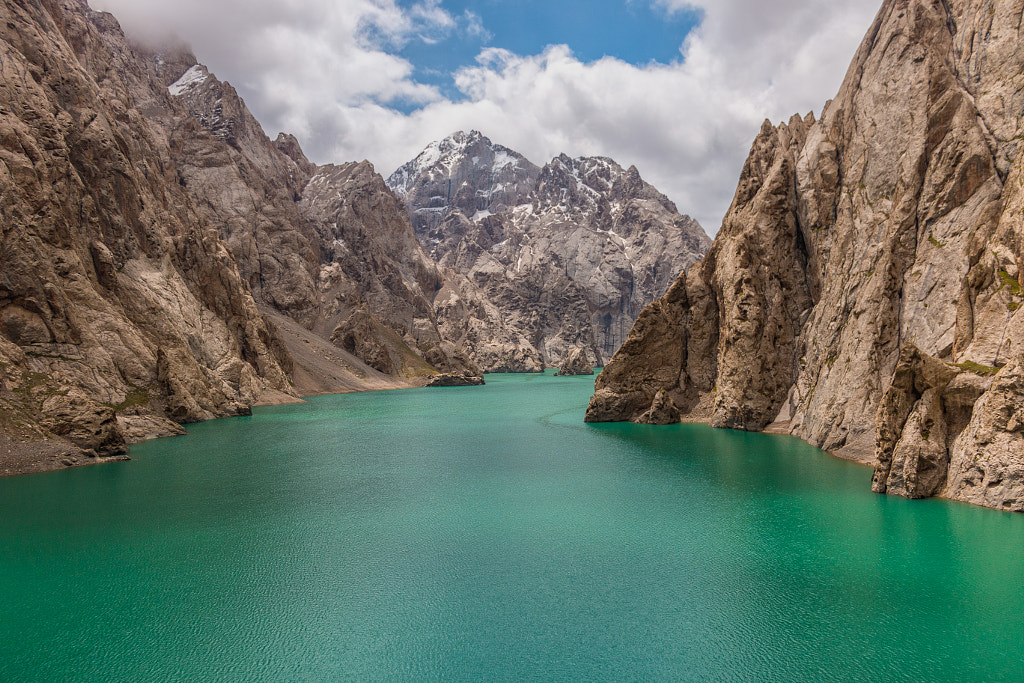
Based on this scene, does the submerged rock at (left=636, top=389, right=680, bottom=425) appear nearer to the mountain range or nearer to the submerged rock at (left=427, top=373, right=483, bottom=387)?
the mountain range

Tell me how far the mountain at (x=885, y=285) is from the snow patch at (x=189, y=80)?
487 ft

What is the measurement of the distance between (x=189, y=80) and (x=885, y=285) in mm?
173141

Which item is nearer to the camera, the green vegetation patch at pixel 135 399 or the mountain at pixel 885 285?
the mountain at pixel 885 285

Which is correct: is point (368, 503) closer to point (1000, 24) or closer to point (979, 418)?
point (979, 418)

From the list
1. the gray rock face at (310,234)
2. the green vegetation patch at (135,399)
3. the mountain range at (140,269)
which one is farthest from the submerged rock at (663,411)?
the gray rock face at (310,234)

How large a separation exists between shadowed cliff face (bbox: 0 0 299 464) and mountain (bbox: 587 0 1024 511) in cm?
4078

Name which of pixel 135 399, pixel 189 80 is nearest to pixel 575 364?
pixel 189 80

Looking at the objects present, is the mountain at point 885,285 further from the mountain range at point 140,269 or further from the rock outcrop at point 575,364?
the rock outcrop at point 575,364

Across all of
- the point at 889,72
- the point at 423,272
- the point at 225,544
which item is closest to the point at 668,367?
the point at 889,72

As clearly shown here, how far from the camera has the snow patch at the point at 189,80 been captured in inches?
5896

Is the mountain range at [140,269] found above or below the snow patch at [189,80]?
below

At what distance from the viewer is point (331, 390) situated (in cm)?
10519

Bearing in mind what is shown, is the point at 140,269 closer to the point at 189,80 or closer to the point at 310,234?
the point at 310,234

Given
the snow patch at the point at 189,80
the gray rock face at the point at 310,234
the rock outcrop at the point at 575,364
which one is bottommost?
the rock outcrop at the point at 575,364
